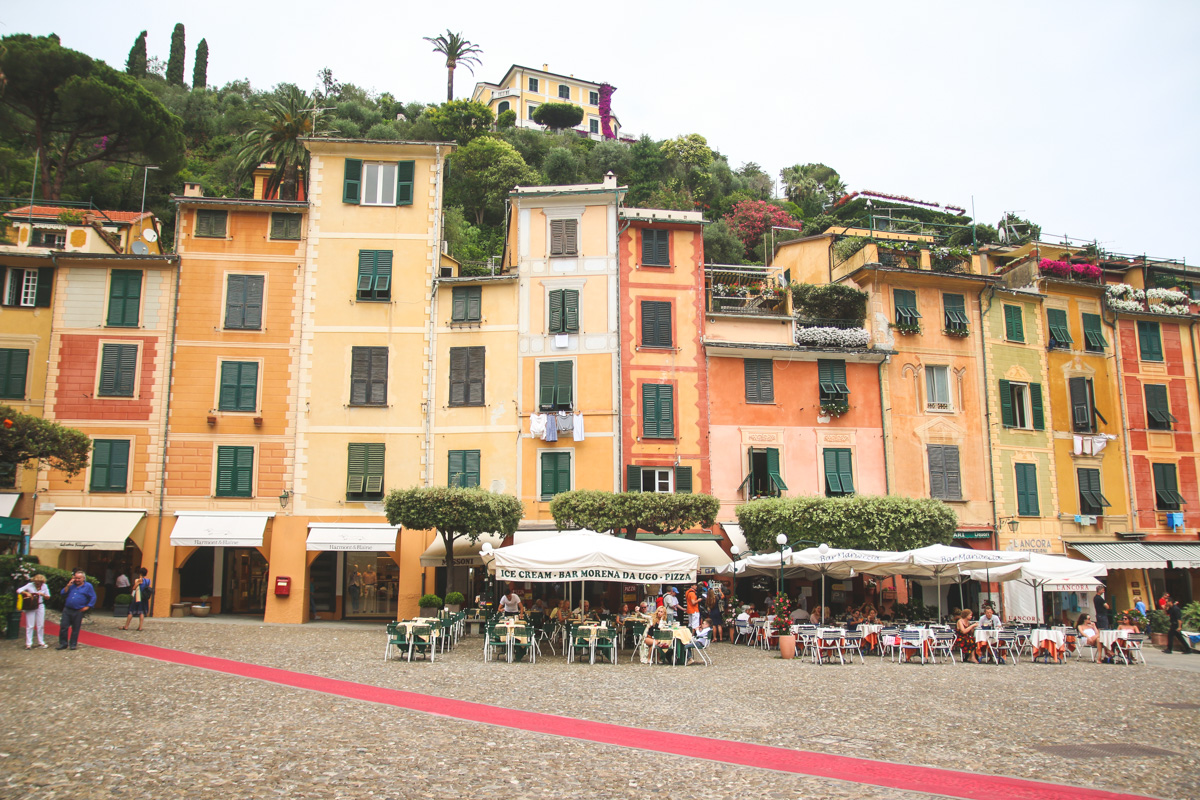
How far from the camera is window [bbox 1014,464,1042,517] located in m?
31.5

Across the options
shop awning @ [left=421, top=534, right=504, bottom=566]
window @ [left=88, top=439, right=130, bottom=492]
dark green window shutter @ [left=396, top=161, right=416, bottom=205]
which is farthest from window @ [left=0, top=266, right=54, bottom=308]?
shop awning @ [left=421, top=534, right=504, bottom=566]

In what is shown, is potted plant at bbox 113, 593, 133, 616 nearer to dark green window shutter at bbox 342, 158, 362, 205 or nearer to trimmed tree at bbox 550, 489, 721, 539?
trimmed tree at bbox 550, 489, 721, 539

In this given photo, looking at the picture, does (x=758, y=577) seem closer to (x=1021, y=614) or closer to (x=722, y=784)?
(x=1021, y=614)

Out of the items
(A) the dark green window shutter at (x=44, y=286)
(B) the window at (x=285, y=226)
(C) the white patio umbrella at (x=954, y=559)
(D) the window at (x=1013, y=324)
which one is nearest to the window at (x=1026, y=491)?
(D) the window at (x=1013, y=324)

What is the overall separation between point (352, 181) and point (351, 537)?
12007 mm

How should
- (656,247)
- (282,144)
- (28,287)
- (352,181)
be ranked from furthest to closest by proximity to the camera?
1. (282,144)
2. (656,247)
3. (352,181)
4. (28,287)

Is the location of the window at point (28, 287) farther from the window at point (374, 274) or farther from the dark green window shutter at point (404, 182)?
the dark green window shutter at point (404, 182)

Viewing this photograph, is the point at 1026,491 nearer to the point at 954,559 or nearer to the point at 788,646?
the point at 954,559

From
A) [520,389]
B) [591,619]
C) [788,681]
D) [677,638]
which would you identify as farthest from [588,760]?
[520,389]

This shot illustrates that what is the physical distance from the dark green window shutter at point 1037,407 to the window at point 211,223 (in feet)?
97.5

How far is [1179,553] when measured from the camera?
3250 centimetres

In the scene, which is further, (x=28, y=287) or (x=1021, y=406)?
(x=1021, y=406)

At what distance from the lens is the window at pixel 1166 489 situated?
111ft

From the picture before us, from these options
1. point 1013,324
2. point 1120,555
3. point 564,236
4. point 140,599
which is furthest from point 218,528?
point 1120,555
